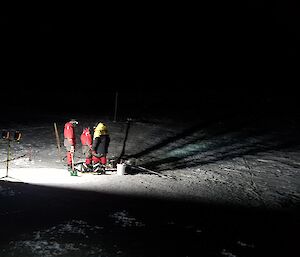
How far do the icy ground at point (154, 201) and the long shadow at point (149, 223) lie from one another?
0.02m

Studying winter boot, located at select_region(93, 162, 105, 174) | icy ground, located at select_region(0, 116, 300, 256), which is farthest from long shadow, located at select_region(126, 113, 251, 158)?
winter boot, located at select_region(93, 162, 105, 174)

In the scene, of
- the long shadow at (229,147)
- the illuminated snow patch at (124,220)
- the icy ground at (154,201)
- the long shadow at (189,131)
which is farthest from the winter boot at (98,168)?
the illuminated snow patch at (124,220)

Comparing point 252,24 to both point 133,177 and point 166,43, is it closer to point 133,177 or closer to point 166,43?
point 166,43

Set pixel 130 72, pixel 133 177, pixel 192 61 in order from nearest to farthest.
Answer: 1. pixel 133 177
2. pixel 130 72
3. pixel 192 61

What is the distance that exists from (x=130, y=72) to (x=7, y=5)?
924 inches

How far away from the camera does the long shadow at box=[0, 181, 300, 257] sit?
824cm

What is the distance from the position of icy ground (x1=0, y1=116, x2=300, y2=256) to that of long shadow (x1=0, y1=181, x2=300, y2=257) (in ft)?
0.08

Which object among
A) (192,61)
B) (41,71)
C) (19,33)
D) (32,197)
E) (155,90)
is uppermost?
(19,33)

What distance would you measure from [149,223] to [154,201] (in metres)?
1.47

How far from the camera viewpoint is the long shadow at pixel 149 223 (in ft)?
27.0

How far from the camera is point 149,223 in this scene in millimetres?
9320

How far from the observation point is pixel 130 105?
28.1 meters

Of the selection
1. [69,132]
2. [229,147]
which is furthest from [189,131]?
[69,132]

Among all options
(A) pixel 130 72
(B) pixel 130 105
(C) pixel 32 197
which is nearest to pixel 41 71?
(A) pixel 130 72
